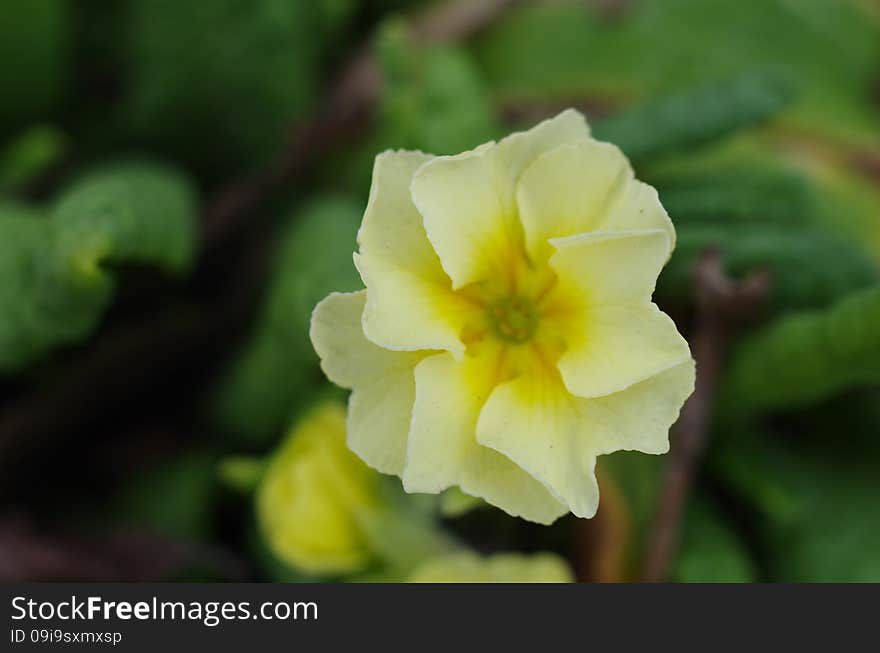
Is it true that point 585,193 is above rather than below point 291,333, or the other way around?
above

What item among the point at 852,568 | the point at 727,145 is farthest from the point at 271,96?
the point at 852,568

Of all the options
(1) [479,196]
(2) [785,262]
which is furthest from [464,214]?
(2) [785,262]

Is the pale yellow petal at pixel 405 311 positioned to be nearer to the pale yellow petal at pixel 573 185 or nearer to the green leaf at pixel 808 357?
the pale yellow petal at pixel 573 185

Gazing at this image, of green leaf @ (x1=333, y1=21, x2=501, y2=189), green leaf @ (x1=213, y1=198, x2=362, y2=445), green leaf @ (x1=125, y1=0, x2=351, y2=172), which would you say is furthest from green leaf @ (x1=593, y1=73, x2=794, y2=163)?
green leaf @ (x1=125, y1=0, x2=351, y2=172)

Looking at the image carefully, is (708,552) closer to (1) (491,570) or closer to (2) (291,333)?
(1) (491,570)

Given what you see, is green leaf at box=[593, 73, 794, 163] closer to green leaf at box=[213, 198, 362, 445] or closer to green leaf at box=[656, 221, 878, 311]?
green leaf at box=[656, 221, 878, 311]
